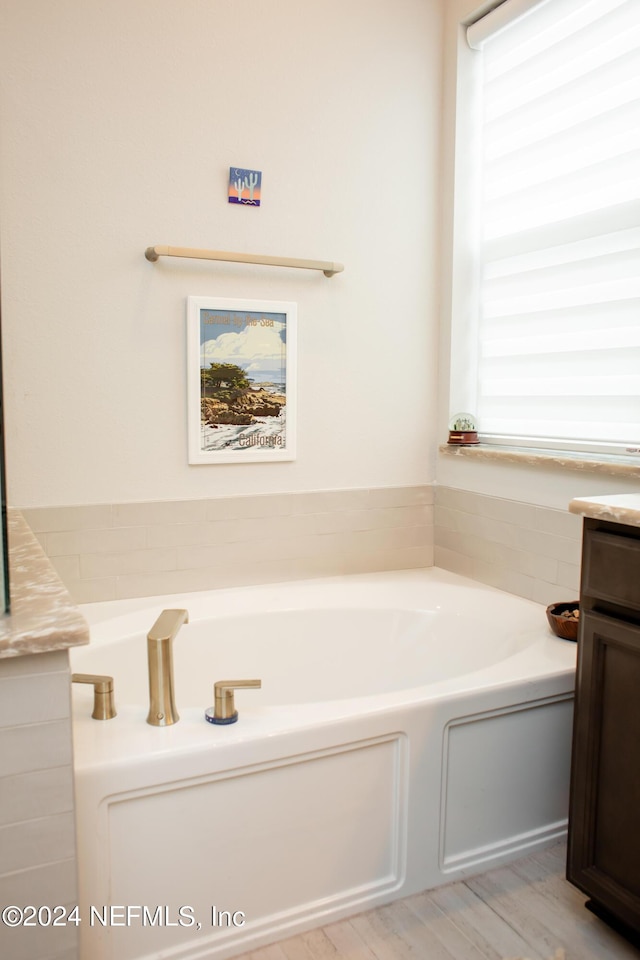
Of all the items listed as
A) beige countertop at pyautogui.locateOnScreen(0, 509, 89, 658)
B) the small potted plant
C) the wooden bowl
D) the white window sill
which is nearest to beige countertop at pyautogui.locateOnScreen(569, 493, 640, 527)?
the white window sill

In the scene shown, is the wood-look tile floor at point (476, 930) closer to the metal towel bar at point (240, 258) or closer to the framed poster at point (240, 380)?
the framed poster at point (240, 380)

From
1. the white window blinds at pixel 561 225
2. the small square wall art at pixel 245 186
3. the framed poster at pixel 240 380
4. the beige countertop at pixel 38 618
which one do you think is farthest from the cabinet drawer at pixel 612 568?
the small square wall art at pixel 245 186

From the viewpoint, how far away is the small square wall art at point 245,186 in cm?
249

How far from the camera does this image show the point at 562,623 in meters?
2.10

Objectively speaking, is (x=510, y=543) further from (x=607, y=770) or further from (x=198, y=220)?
(x=198, y=220)

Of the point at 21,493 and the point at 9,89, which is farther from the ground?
the point at 9,89

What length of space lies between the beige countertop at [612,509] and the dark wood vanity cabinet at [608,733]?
36 millimetres

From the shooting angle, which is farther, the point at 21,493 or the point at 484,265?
the point at 484,265

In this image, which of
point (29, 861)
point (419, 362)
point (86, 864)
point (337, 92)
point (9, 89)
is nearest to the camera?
point (29, 861)

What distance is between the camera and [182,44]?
2.38 metres

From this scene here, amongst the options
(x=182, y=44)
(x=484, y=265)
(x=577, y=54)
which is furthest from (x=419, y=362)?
(x=182, y=44)

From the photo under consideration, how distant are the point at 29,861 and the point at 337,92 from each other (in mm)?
2586

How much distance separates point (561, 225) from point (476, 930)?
2.08m

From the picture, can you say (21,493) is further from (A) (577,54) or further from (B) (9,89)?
(A) (577,54)
